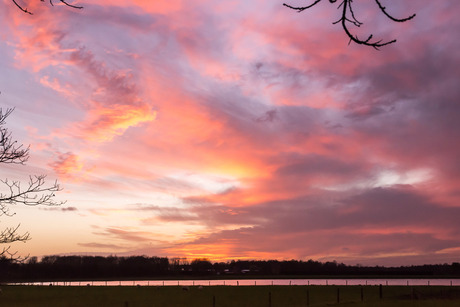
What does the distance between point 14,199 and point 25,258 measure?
1.37 m

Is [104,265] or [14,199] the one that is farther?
[104,265]

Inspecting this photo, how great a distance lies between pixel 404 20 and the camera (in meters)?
3.64
